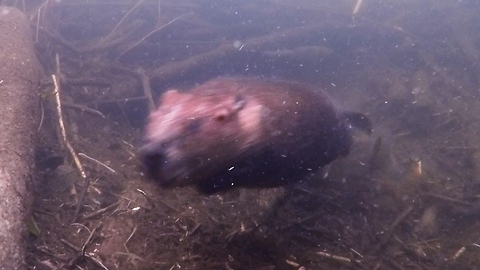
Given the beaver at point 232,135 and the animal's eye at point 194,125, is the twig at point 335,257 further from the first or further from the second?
the animal's eye at point 194,125

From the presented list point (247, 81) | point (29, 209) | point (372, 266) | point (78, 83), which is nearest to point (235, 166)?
point (247, 81)

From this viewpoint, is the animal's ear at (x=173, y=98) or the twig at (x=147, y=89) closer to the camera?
the animal's ear at (x=173, y=98)

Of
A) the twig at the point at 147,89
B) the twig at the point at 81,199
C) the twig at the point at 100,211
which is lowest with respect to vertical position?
the twig at the point at 147,89

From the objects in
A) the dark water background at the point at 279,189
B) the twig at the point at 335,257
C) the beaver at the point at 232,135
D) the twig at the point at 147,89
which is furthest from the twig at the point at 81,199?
the twig at the point at 335,257

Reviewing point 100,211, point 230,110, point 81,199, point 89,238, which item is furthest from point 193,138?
point 81,199

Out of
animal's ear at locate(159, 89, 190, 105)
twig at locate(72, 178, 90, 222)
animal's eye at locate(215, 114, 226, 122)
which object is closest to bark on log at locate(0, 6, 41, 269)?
twig at locate(72, 178, 90, 222)

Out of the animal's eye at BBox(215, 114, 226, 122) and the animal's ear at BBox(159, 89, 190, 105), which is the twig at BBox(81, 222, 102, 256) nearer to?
the animal's ear at BBox(159, 89, 190, 105)

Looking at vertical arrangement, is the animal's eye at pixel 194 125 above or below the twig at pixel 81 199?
above

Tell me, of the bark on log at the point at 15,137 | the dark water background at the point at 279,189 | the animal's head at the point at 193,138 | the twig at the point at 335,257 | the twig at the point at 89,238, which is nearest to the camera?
the animal's head at the point at 193,138
